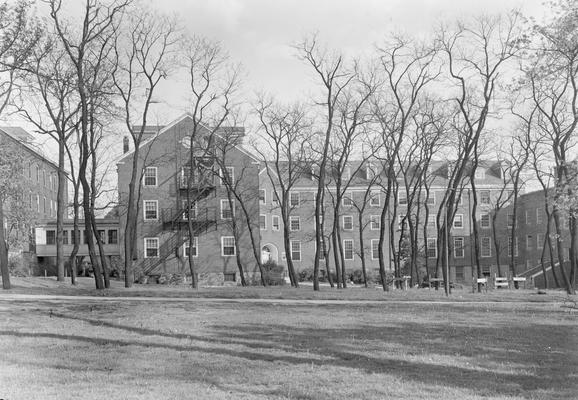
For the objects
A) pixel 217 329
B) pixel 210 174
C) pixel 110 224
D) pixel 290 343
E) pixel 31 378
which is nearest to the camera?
pixel 31 378

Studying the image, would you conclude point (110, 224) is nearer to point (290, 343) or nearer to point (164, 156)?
point (164, 156)

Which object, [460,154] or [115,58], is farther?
[460,154]

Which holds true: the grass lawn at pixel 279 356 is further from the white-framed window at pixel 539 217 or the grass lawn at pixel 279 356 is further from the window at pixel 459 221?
the window at pixel 459 221

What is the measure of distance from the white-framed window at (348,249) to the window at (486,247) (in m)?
14.6

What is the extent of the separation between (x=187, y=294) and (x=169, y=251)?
27.1 m

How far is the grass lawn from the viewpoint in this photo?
8148mm

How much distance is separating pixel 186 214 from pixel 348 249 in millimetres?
24492

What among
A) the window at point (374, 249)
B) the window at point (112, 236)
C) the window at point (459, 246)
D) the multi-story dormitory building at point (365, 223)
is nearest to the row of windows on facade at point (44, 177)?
the window at point (112, 236)

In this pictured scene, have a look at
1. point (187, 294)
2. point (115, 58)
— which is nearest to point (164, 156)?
point (115, 58)

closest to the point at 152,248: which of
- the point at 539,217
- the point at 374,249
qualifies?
the point at 374,249

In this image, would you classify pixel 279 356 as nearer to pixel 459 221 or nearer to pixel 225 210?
pixel 225 210

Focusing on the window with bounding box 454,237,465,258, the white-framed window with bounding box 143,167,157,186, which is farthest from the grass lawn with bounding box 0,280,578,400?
the window with bounding box 454,237,465,258

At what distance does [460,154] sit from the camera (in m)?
43.0

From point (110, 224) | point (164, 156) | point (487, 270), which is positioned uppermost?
point (164, 156)
